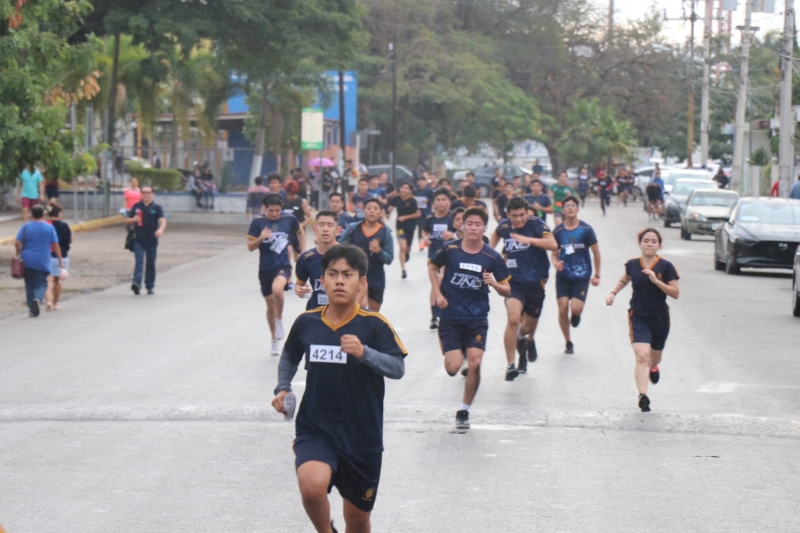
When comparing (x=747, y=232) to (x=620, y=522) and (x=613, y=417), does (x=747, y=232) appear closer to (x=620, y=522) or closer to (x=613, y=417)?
(x=613, y=417)

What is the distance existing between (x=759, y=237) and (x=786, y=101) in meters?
8.97

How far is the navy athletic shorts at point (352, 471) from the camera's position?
5094mm

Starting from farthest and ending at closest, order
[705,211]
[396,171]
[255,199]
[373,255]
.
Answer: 1. [396,171]
2. [255,199]
3. [705,211]
4. [373,255]

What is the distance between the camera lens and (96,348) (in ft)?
42.8

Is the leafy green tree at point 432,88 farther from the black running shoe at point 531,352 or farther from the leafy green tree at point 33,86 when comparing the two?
the black running shoe at point 531,352

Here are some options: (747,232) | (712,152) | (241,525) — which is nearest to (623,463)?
(241,525)

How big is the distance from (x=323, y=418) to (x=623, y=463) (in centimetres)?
325

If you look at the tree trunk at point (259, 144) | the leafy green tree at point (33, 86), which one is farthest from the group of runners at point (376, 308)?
the tree trunk at point (259, 144)

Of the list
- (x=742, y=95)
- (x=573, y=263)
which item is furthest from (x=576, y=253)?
(x=742, y=95)

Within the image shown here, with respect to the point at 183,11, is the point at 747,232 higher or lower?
lower

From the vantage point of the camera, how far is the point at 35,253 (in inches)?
635

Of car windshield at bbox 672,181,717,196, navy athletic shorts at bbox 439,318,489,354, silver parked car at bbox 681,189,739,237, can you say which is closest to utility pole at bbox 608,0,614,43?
car windshield at bbox 672,181,717,196

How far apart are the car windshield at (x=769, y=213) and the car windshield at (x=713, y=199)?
29.6 feet

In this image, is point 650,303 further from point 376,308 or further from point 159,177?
point 159,177
